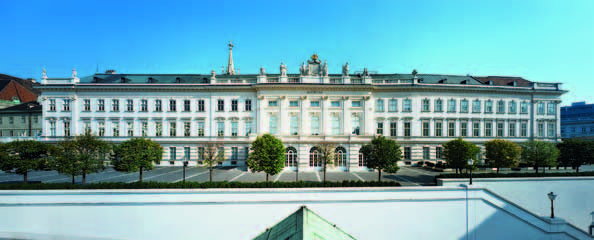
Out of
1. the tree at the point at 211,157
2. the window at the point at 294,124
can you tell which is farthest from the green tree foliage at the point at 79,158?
the window at the point at 294,124

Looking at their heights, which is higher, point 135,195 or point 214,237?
point 135,195

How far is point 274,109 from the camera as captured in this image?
3678 cm

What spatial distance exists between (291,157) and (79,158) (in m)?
23.1

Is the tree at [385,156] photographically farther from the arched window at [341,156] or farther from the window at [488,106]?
the window at [488,106]

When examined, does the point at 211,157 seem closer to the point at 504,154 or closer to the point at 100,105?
the point at 100,105

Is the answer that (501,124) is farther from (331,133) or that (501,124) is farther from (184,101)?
(184,101)

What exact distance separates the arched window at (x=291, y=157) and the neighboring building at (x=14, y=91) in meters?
56.6

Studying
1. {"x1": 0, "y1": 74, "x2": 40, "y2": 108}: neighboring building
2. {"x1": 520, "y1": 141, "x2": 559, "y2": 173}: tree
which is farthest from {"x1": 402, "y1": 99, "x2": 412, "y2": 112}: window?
{"x1": 0, "y1": 74, "x2": 40, "y2": 108}: neighboring building

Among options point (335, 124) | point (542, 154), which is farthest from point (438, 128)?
point (335, 124)

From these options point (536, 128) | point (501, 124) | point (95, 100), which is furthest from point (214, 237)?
point (536, 128)

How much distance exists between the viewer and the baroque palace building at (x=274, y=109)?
3662 centimetres

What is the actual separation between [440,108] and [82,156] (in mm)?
46180

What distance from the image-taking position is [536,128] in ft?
132

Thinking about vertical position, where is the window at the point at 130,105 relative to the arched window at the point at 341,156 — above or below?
above
